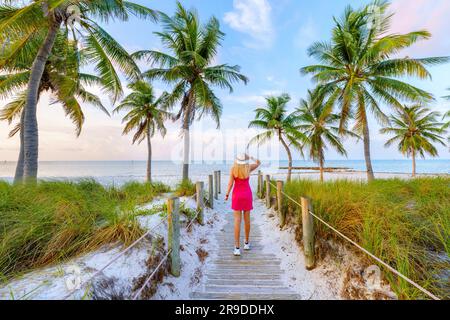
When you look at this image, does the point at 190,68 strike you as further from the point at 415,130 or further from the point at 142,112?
the point at 415,130

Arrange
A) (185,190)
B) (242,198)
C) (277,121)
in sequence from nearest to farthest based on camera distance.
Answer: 1. (242,198)
2. (185,190)
3. (277,121)

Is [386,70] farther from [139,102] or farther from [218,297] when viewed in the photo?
[139,102]

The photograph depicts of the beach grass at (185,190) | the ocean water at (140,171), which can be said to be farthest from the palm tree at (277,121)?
the beach grass at (185,190)

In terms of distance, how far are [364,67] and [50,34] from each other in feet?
44.3

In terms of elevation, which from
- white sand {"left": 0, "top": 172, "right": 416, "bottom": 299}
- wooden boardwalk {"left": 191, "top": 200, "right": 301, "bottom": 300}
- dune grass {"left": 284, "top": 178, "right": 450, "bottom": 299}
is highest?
dune grass {"left": 284, "top": 178, "right": 450, "bottom": 299}

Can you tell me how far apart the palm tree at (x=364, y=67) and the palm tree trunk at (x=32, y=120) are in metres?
11.6

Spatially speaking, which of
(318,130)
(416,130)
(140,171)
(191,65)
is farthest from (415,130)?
(140,171)

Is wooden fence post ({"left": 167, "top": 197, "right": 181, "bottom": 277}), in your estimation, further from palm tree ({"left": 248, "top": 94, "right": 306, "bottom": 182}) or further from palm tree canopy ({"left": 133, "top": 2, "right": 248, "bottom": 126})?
palm tree ({"left": 248, "top": 94, "right": 306, "bottom": 182})

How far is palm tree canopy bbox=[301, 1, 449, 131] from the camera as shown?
8.15 m

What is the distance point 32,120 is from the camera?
590cm

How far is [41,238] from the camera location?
8.66 feet

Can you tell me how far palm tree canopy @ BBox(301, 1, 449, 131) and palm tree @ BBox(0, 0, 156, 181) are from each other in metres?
9.15

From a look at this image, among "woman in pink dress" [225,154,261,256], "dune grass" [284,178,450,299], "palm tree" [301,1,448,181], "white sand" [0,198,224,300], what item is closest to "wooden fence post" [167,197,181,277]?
"white sand" [0,198,224,300]

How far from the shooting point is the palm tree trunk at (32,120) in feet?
18.8
